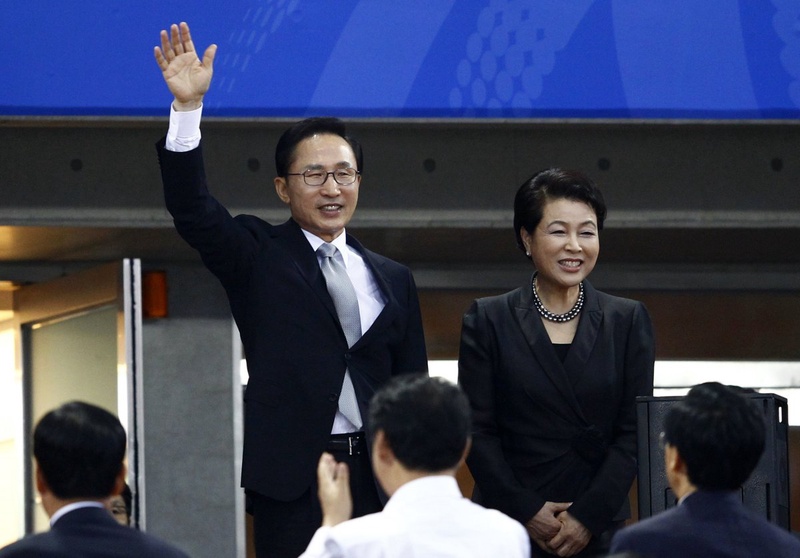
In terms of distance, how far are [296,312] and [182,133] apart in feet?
1.62

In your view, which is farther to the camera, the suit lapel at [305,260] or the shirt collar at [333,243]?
the shirt collar at [333,243]

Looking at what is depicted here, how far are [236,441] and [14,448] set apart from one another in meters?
1.23

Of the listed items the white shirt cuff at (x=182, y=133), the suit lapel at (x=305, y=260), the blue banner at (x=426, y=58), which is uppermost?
the blue banner at (x=426, y=58)

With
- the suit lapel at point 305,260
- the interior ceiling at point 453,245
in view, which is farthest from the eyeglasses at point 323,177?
the interior ceiling at point 453,245

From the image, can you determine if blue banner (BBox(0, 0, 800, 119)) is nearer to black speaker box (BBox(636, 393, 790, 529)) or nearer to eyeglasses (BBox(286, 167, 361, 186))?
eyeglasses (BBox(286, 167, 361, 186))

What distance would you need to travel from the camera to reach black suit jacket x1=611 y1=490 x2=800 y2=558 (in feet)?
7.31

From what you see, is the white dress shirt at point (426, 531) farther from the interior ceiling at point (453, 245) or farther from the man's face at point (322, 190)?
the interior ceiling at point (453, 245)

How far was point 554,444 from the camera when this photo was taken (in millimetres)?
3393

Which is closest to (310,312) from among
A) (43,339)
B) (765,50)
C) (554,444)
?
(554,444)

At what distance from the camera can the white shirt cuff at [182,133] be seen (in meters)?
2.98

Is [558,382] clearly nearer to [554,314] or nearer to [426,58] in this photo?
[554,314]

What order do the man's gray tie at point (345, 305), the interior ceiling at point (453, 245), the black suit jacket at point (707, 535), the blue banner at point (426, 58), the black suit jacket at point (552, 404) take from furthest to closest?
the interior ceiling at point (453, 245) < the blue banner at point (426, 58) < the black suit jacket at point (552, 404) < the man's gray tie at point (345, 305) < the black suit jacket at point (707, 535)

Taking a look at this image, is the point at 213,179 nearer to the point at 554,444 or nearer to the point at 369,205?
the point at 369,205

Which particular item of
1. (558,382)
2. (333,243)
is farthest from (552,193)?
(333,243)
